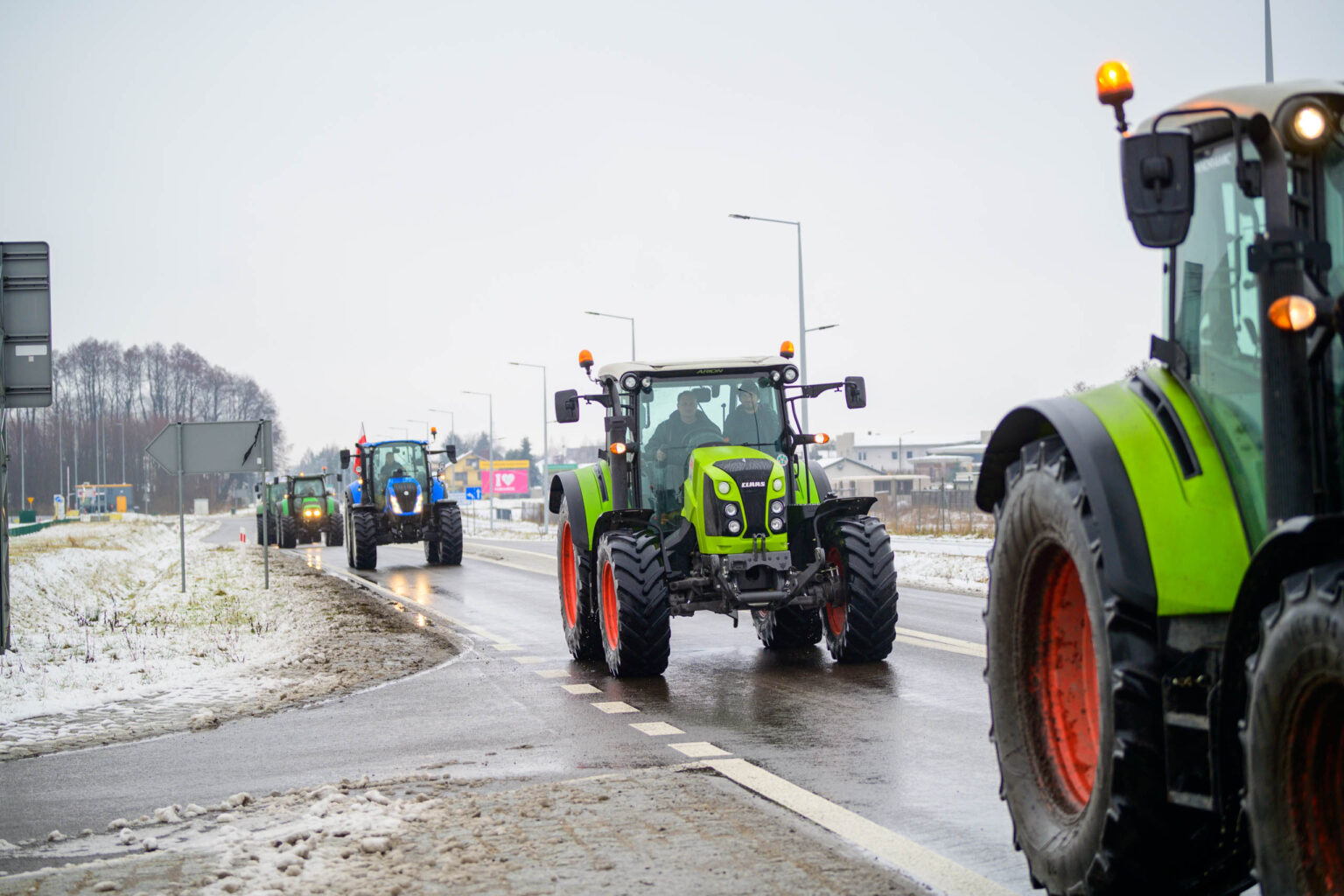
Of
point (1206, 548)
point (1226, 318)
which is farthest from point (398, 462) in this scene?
point (1206, 548)

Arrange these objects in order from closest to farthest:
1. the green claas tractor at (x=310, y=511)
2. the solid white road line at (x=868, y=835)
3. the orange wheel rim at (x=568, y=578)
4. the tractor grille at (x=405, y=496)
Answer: the solid white road line at (x=868, y=835) < the orange wheel rim at (x=568, y=578) < the tractor grille at (x=405, y=496) < the green claas tractor at (x=310, y=511)

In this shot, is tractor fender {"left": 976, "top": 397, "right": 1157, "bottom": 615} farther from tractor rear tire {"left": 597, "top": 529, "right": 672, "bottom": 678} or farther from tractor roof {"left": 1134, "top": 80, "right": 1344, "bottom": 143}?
tractor rear tire {"left": 597, "top": 529, "right": 672, "bottom": 678}

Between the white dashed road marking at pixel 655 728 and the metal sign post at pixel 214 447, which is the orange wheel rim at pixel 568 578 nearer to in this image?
the white dashed road marking at pixel 655 728

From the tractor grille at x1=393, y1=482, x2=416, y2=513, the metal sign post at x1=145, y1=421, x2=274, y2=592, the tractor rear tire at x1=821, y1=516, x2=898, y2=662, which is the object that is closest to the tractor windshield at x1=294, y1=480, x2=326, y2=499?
the tractor grille at x1=393, y1=482, x2=416, y2=513

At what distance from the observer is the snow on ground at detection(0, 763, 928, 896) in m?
4.87

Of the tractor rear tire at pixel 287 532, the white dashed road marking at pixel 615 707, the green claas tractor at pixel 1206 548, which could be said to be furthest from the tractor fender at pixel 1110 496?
the tractor rear tire at pixel 287 532

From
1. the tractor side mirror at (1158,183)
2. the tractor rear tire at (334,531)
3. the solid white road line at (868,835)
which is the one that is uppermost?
the tractor side mirror at (1158,183)

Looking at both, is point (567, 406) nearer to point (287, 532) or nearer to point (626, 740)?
point (626, 740)

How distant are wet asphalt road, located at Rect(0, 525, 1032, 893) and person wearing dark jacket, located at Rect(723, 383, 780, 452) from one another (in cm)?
184

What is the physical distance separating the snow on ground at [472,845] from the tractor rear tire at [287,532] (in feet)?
133

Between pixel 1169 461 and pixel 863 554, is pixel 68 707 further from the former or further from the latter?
pixel 1169 461

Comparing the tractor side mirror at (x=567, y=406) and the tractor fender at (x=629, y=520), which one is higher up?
the tractor side mirror at (x=567, y=406)

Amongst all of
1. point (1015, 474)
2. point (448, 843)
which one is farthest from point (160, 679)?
point (1015, 474)

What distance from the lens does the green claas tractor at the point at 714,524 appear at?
1066 cm
